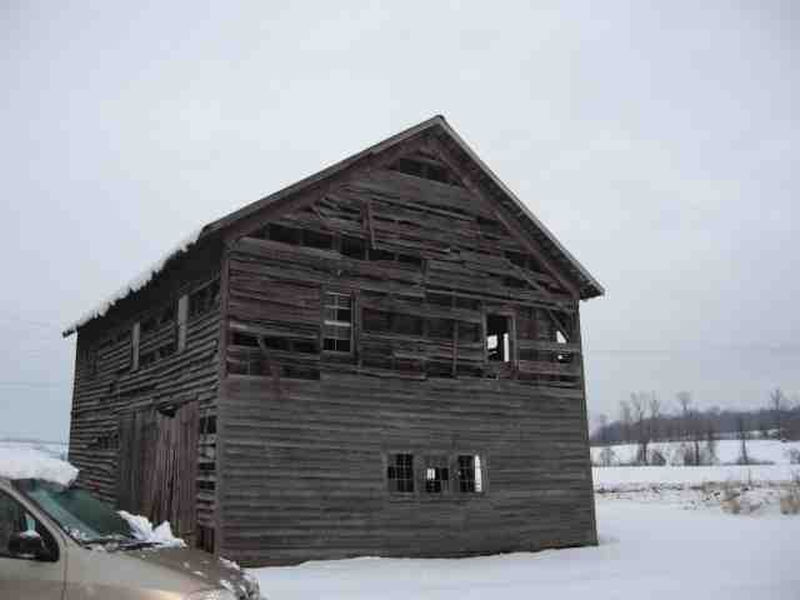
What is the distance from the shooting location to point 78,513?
6660 mm

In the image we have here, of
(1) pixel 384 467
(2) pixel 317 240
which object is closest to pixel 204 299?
(2) pixel 317 240

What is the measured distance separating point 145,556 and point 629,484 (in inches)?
2035

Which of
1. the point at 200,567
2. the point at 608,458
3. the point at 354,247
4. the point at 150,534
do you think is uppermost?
the point at 354,247

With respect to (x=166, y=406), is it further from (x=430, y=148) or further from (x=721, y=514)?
(x=721, y=514)

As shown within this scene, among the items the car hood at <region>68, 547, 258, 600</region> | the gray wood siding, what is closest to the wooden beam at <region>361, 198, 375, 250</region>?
the gray wood siding

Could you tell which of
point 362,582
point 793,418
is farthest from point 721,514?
point 793,418

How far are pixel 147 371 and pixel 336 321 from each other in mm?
5663

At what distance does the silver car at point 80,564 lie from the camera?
224 inches

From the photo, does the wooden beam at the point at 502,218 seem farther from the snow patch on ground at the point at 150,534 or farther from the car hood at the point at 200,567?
the car hood at the point at 200,567

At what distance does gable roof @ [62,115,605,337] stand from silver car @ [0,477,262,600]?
29.5ft

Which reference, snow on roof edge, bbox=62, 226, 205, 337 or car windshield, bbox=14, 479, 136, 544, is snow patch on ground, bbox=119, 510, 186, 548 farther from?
snow on roof edge, bbox=62, 226, 205, 337

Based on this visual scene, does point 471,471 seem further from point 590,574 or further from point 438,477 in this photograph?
point 590,574

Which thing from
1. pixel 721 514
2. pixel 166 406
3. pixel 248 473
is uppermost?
pixel 166 406

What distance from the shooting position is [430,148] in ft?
61.4
